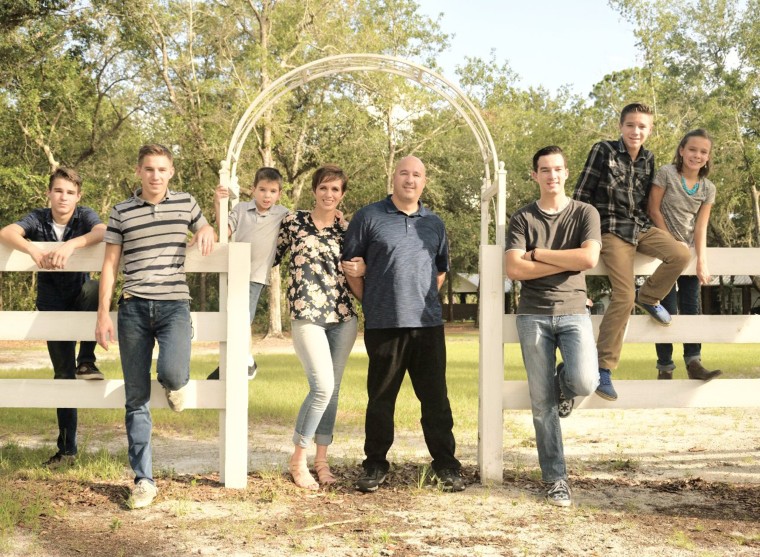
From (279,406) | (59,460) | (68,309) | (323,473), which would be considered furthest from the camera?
(279,406)

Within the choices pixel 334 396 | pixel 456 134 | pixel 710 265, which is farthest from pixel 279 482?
pixel 456 134

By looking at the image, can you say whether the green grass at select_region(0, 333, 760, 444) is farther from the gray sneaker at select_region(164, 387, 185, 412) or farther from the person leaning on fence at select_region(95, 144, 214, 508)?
the person leaning on fence at select_region(95, 144, 214, 508)

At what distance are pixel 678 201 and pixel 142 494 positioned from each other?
3.96 m

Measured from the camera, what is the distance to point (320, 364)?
16.3 feet

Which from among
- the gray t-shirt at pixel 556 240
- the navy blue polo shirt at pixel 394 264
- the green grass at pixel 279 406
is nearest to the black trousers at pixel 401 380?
the navy blue polo shirt at pixel 394 264

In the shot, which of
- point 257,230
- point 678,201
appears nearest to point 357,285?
point 257,230

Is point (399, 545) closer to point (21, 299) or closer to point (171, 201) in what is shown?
point (171, 201)

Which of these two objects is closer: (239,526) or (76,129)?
(239,526)

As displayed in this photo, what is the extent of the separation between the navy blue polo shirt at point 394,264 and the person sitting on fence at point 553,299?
0.56m

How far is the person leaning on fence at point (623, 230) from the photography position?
4969 mm

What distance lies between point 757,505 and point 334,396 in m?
2.82

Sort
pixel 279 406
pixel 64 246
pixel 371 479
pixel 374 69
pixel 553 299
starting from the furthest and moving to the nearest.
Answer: pixel 279 406
pixel 374 69
pixel 371 479
pixel 64 246
pixel 553 299

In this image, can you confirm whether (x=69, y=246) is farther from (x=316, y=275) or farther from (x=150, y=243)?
(x=316, y=275)

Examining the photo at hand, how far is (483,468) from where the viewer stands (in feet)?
17.3
